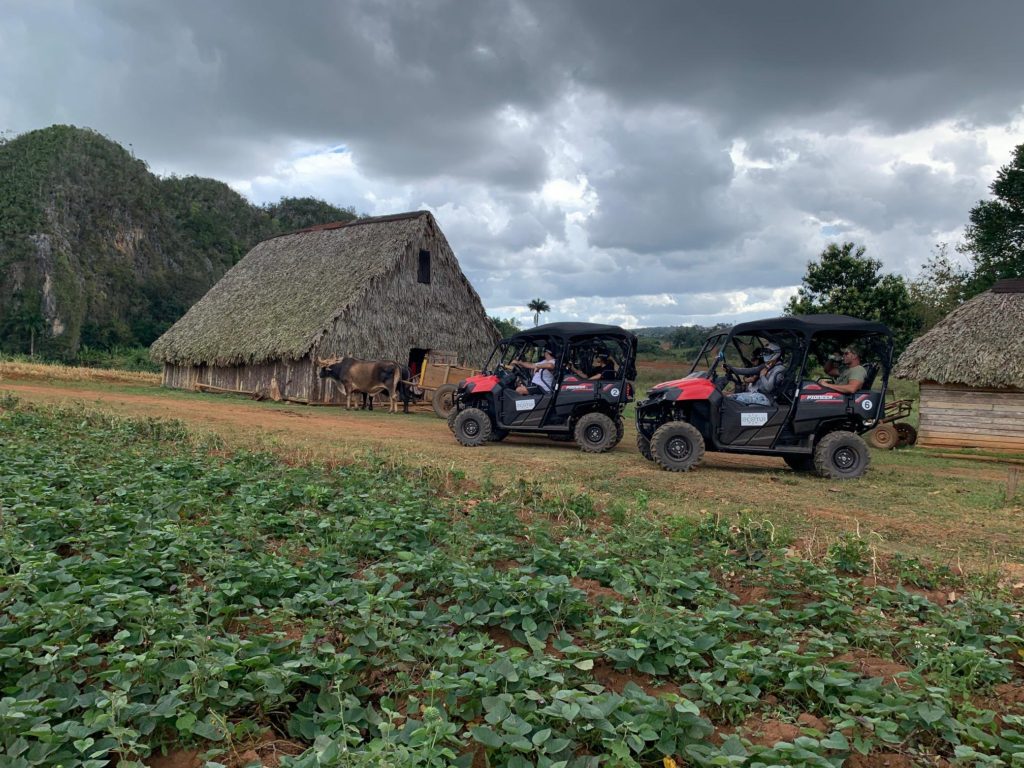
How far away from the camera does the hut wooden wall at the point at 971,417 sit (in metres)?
16.0

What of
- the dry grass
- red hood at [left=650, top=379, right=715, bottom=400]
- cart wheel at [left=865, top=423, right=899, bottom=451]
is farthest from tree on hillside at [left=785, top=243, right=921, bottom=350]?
the dry grass

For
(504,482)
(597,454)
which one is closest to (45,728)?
(504,482)

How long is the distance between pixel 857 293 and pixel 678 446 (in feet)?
59.3

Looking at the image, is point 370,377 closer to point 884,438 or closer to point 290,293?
point 290,293

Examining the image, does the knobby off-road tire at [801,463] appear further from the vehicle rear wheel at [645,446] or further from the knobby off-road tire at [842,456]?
the vehicle rear wheel at [645,446]

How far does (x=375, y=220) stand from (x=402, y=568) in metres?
21.8

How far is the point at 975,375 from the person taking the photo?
1576cm

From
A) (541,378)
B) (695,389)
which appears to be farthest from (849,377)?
(541,378)

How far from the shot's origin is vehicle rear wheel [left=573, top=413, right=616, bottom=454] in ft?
38.9

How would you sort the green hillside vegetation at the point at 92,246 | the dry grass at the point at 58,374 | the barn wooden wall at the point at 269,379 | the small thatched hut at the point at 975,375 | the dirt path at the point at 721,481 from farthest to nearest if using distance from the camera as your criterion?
the green hillside vegetation at the point at 92,246 → the dry grass at the point at 58,374 → the barn wooden wall at the point at 269,379 → the small thatched hut at the point at 975,375 → the dirt path at the point at 721,481

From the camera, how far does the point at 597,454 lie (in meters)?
11.7

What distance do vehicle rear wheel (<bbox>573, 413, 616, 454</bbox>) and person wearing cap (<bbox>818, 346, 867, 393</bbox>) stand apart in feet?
10.8

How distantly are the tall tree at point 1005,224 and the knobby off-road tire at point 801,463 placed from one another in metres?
22.2

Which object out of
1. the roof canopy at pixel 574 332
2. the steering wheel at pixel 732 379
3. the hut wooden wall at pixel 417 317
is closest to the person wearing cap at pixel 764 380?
the steering wheel at pixel 732 379
